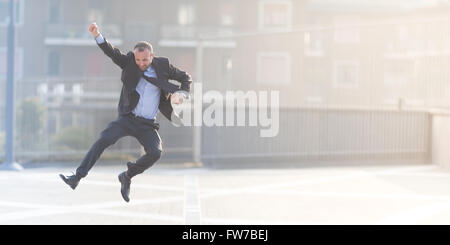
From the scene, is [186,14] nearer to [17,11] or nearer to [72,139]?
[17,11]

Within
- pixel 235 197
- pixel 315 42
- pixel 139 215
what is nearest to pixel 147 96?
pixel 139 215

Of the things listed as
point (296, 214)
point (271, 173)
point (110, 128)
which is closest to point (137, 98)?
point (110, 128)

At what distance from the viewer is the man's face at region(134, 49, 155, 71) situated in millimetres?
6047

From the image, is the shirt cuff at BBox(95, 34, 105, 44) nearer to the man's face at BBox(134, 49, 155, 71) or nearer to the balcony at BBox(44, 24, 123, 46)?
the man's face at BBox(134, 49, 155, 71)

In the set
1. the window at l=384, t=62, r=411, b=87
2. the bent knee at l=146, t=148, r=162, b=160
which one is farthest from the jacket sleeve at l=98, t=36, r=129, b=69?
the window at l=384, t=62, r=411, b=87

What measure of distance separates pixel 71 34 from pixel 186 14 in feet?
15.6

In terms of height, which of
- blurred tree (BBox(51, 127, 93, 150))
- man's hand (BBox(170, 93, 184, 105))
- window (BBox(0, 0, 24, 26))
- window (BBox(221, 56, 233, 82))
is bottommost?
blurred tree (BBox(51, 127, 93, 150))

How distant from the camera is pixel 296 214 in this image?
7.82 metres

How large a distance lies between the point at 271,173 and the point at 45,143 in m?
5.11

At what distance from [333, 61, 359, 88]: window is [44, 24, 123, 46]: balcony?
1470 cm

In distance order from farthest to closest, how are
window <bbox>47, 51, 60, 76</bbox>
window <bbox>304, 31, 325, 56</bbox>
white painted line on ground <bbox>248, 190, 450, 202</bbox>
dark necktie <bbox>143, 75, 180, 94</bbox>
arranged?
window <bbox>47, 51, 60, 76</bbox> → window <bbox>304, 31, 325, 56</bbox> → white painted line on ground <bbox>248, 190, 450, 202</bbox> → dark necktie <bbox>143, 75, 180, 94</bbox>

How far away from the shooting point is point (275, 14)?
2841cm

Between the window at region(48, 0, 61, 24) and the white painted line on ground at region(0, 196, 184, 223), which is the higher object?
the window at region(48, 0, 61, 24)
